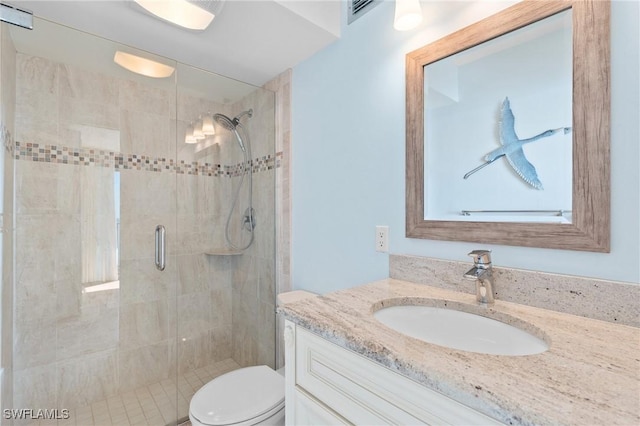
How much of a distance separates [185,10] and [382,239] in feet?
4.43

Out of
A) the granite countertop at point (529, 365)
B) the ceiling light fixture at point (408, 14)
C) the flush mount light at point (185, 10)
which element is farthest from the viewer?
Answer: the flush mount light at point (185, 10)

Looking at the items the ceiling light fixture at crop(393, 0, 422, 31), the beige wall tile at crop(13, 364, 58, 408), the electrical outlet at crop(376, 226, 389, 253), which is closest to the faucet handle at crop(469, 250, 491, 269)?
the electrical outlet at crop(376, 226, 389, 253)

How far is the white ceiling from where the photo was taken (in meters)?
1.32

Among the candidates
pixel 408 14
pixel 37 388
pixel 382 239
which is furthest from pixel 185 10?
pixel 37 388

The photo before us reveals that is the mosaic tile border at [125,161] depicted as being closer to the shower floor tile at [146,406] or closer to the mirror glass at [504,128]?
the mirror glass at [504,128]

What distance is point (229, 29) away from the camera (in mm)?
1461

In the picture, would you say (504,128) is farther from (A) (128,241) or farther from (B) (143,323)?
(B) (143,323)

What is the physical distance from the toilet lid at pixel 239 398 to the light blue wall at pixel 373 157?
1.79ft

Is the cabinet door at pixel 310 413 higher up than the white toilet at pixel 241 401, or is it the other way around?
A: the cabinet door at pixel 310 413

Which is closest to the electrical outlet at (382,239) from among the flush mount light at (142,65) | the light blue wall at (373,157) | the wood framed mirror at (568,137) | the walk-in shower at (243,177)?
the light blue wall at (373,157)

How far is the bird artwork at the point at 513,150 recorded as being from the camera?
928 mm

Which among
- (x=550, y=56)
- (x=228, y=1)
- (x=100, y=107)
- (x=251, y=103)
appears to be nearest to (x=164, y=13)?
(x=228, y=1)

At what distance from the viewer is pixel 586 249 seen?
31.9 inches

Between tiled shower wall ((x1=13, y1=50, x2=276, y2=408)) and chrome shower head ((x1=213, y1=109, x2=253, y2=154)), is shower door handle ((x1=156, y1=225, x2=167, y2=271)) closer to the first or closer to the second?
tiled shower wall ((x1=13, y1=50, x2=276, y2=408))
